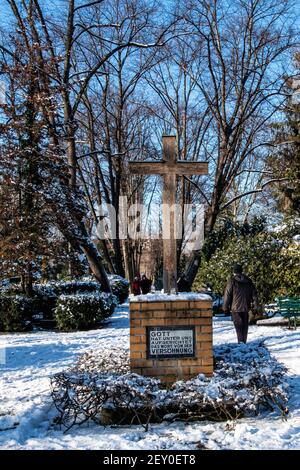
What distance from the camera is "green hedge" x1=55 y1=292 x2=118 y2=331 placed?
1502cm

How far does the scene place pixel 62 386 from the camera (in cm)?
563

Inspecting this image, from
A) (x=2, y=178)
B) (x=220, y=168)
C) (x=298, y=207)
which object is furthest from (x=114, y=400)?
(x=298, y=207)

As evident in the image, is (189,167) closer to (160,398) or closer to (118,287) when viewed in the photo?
(160,398)

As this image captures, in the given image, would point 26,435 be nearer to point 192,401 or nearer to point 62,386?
point 62,386

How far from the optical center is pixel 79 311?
15016 millimetres

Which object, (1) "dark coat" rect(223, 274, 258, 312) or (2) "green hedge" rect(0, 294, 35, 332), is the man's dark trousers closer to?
(1) "dark coat" rect(223, 274, 258, 312)

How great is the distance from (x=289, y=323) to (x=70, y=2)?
12847 mm

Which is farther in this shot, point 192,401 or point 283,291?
→ point 283,291

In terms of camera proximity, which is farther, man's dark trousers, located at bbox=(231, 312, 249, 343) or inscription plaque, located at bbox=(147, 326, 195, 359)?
man's dark trousers, located at bbox=(231, 312, 249, 343)

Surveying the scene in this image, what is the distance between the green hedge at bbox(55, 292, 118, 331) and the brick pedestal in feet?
30.0

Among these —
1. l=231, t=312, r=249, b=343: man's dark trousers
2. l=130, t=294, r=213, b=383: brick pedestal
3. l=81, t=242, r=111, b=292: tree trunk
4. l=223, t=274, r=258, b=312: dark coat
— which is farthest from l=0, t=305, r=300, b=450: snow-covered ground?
l=81, t=242, r=111, b=292: tree trunk

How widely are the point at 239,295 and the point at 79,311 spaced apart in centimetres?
658

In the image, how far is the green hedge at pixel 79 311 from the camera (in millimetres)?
15016

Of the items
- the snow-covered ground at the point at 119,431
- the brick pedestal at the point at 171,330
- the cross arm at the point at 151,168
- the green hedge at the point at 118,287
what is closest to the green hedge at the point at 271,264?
the green hedge at the point at 118,287
